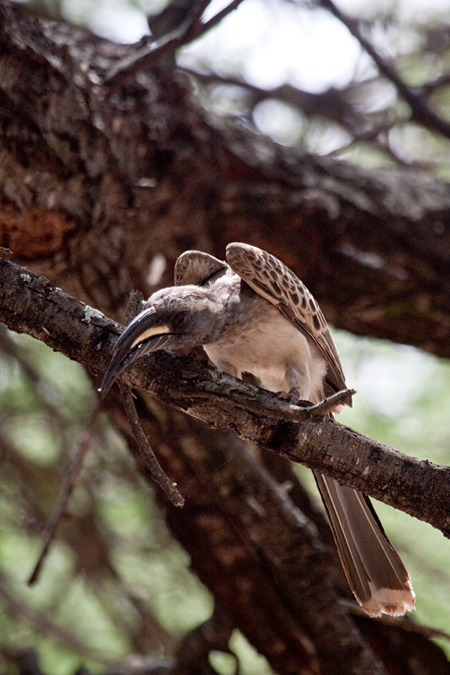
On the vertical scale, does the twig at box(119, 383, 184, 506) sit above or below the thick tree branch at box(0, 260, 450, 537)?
below

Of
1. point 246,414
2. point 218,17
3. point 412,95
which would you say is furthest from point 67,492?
point 412,95

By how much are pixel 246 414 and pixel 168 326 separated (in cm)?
59

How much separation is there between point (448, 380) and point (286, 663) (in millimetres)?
2708

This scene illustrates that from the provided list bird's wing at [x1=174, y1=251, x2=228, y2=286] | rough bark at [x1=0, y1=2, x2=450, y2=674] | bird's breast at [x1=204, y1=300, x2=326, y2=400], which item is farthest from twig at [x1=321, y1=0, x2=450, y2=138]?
bird's breast at [x1=204, y1=300, x2=326, y2=400]

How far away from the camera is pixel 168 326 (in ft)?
8.48

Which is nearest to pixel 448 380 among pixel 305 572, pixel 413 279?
pixel 413 279

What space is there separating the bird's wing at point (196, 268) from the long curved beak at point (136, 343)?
829 mm

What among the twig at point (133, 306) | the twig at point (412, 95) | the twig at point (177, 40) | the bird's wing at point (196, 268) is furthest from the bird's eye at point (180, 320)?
the twig at point (412, 95)

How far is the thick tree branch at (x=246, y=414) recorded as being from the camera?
2.12 m

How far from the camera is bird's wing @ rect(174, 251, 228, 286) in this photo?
3306mm

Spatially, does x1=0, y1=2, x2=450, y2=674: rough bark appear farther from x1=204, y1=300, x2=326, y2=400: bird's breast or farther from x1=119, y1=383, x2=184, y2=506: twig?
x1=204, y1=300, x2=326, y2=400: bird's breast

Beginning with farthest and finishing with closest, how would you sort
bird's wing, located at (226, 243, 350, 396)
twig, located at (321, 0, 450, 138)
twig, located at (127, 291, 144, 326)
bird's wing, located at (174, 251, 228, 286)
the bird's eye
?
twig, located at (321, 0, 450, 138)
bird's wing, located at (174, 251, 228, 286)
bird's wing, located at (226, 243, 350, 396)
the bird's eye
twig, located at (127, 291, 144, 326)

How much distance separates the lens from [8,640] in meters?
3.88

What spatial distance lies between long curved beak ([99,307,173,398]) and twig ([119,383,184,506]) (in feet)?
0.43
